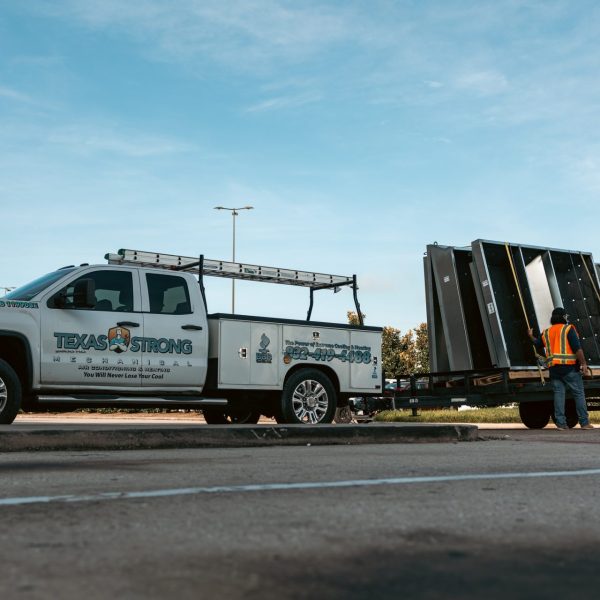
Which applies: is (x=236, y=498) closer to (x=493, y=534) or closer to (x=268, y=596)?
(x=493, y=534)

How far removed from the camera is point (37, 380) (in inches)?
405

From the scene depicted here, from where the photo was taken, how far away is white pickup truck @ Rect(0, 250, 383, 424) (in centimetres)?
1035

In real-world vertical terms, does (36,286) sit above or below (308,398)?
above

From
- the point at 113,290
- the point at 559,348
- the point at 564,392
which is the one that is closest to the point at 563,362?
the point at 559,348

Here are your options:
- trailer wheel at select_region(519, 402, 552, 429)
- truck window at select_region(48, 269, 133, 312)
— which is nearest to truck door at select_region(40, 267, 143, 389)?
truck window at select_region(48, 269, 133, 312)

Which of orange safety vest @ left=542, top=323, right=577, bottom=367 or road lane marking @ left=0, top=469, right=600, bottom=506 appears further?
orange safety vest @ left=542, top=323, right=577, bottom=367

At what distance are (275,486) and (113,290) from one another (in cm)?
620

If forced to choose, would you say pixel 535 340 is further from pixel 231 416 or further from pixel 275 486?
pixel 275 486

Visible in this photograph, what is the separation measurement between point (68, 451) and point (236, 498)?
3706mm

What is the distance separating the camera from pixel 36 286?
10727 millimetres

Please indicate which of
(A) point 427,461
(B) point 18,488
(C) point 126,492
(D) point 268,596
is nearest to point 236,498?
(C) point 126,492

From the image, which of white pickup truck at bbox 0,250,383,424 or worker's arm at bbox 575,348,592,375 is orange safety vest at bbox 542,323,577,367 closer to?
worker's arm at bbox 575,348,592,375

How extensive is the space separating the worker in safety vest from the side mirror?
21.7 feet

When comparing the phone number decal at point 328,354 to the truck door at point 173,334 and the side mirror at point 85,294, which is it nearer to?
the truck door at point 173,334
